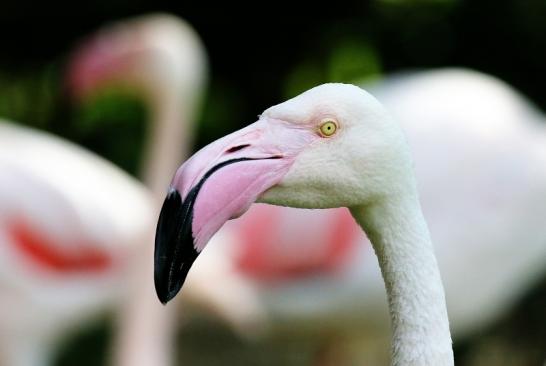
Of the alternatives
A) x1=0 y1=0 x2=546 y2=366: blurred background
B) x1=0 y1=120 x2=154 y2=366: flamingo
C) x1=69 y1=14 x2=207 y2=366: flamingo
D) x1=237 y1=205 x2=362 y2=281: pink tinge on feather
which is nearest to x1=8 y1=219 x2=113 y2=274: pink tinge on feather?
x1=0 y1=120 x2=154 y2=366: flamingo

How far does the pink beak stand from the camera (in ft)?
7.16

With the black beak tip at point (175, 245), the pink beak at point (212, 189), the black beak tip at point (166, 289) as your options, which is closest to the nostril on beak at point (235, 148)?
the pink beak at point (212, 189)

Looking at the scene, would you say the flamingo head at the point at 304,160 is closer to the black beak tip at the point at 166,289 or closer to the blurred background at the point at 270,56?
the black beak tip at the point at 166,289

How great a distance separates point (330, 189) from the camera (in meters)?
2.26

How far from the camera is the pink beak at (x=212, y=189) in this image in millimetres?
2184

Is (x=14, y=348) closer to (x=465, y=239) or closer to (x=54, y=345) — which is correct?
(x=54, y=345)

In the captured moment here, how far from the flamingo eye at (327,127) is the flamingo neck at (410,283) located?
151 millimetres

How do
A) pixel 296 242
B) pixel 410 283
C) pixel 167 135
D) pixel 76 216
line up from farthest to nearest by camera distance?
pixel 296 242, pixel 167 135, pixel 76 216, pixel 410 283

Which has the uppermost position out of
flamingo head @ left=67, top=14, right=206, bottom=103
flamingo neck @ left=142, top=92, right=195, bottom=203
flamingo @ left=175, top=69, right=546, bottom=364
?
flamingo head @ left=67, top=14, right=206, bottom=103

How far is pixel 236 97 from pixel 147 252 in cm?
256

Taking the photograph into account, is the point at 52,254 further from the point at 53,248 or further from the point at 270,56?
the point at 270,56

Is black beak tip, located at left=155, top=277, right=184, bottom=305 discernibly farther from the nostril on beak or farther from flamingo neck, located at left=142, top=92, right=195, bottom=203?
flamingo neck, located at left=142, top=92, right=195, bottom=203

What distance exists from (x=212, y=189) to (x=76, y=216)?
165 inches

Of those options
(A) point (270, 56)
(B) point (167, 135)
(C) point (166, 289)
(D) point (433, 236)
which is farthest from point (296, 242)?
(C) point (166, 289)
